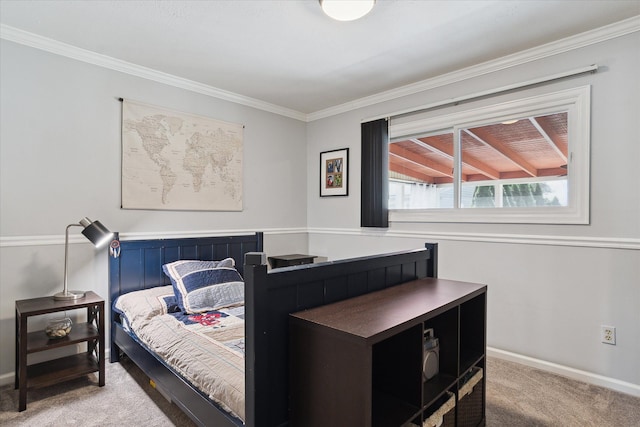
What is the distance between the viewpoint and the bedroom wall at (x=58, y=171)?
2402 mm

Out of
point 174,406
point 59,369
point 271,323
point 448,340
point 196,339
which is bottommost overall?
point 174,406

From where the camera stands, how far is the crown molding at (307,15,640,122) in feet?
7.60

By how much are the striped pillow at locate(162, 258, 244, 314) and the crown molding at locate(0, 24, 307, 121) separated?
1671 millimetres

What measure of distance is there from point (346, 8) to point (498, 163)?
71.0 inches

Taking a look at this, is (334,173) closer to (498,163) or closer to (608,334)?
(498,163)

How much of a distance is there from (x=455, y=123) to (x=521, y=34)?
84 centimetres

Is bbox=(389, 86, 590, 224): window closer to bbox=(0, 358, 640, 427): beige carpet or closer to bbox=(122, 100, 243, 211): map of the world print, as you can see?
bbox=(0, 358, 640, 427): beige carpet

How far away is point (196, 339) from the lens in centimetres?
194

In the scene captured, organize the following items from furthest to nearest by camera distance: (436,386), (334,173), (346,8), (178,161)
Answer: (334,173) < (178,161) < (346,8) < (436,386)

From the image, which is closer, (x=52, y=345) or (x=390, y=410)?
(x=390, y=410)

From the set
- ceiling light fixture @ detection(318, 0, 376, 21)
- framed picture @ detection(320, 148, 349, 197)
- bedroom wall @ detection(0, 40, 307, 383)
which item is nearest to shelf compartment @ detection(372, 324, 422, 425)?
ceiling light fixture @ detection(318, 0, 376, 21)

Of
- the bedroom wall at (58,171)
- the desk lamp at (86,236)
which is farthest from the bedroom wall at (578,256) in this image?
the desk lamp at (86,236)

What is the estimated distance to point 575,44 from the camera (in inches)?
97.3

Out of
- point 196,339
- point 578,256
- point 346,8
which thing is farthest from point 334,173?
point 196,339
